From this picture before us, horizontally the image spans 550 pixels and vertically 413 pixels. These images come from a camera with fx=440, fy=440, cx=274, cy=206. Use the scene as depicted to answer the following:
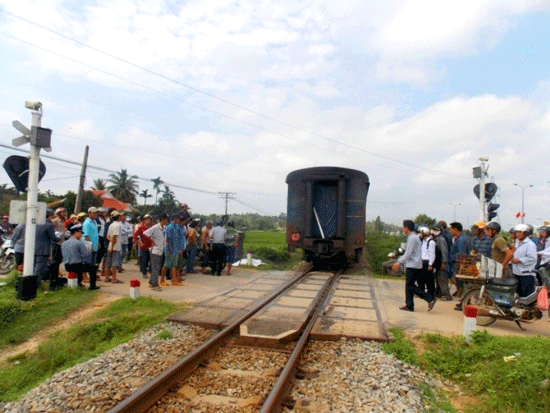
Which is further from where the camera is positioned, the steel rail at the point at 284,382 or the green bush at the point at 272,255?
the green bush at the point at 272,255

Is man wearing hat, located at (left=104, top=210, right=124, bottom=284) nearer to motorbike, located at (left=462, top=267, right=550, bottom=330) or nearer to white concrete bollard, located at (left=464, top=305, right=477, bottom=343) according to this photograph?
white concrete bollard, located at (left=464, top=305, right=477, bottom=343)

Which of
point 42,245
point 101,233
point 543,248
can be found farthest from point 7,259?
point 543,248

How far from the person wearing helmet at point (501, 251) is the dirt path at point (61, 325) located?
683 centimetres

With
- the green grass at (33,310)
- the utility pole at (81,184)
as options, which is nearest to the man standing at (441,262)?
the green grass at (33,310)

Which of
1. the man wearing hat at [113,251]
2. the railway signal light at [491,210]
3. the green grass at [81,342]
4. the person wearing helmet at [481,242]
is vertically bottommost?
the green grass at [81,342]

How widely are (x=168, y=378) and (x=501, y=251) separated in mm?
6197

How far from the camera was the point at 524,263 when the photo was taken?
23.6ft

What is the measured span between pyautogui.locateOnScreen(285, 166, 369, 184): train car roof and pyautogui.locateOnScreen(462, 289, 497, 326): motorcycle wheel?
263 inches

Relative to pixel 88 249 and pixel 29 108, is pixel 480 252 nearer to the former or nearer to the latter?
pixel 88 249

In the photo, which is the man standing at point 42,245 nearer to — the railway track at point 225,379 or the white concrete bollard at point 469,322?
the railway track at point 225,379

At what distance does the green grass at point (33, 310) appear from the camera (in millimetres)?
6547

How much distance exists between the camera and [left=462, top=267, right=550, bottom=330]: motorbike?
678 cm

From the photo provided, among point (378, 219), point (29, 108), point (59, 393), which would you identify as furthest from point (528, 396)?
point (378, 219)

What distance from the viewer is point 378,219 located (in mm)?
76312
